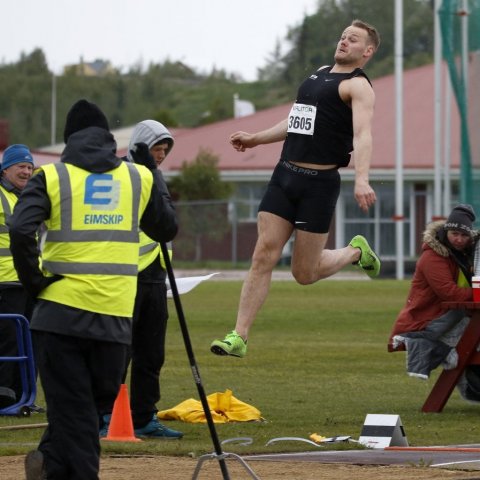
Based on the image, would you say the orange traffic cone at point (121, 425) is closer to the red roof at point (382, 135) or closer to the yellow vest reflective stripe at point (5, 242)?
the yellow vest reflective stripe at point (5, 242)

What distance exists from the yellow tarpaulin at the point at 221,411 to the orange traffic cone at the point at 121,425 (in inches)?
48.6

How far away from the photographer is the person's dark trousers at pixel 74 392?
7293mm

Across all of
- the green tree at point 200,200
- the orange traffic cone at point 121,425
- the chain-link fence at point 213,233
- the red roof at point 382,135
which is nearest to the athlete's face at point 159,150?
the orange traffic cone at point 121,425

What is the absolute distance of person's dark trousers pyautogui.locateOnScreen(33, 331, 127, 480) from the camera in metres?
7.29

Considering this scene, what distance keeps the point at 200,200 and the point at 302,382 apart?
40.4 m

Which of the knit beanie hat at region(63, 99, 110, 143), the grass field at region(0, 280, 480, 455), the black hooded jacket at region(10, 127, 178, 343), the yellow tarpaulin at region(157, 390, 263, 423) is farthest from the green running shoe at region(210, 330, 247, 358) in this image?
the knit beanie hat at region(63, 99, 110, 143)

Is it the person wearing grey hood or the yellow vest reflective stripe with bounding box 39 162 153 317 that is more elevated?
the yellow vest reflective stripe with bounding box 39 162 153 317

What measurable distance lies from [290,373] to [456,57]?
7.71 metres

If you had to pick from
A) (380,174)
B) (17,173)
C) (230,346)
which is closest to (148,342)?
(230,346)

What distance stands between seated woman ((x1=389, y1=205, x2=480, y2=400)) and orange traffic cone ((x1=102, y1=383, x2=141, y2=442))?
121 inches

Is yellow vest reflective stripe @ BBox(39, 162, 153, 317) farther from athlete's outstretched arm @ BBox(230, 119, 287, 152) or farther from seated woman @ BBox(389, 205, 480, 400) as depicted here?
seated woman @ BBox(389, 205, 480, 400)

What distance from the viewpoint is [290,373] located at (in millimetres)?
16016

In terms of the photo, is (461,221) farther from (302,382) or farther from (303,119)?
(302,382)

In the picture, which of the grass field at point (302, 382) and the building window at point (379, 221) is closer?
the grass field at point (302, 382)
